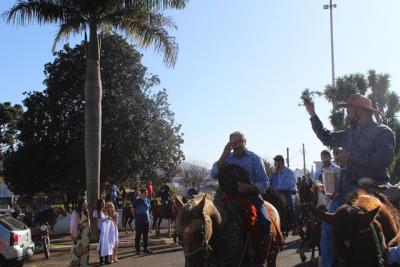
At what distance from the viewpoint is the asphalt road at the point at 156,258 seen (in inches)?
503

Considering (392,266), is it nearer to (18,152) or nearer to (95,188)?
(95,188)

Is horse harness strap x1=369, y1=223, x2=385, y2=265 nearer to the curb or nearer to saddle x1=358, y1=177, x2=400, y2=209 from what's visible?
saddle x1=358, y1=177, x2=400, y2=209

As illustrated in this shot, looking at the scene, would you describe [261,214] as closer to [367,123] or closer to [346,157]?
[346,157]

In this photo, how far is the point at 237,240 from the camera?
5.09 metres

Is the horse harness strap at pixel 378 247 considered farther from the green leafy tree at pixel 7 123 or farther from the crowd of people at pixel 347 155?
the green leafy tree at pixel 7 123

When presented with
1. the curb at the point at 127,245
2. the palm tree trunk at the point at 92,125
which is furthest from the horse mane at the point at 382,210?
the curb at the point at 127,245

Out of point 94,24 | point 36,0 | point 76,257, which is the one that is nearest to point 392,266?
point 76,257

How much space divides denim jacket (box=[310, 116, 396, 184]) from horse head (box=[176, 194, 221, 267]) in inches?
62.8

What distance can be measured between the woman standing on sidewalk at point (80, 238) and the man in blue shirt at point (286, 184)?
15.5 ft

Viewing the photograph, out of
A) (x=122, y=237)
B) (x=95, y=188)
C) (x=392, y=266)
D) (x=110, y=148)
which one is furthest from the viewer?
(x=110, y=148)

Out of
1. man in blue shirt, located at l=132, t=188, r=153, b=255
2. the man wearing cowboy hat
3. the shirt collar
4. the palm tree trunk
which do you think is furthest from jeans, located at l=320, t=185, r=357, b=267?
the palm tree trunk

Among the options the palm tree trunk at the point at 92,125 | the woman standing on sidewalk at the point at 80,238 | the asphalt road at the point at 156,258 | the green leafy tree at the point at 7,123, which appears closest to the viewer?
the woman standing on sidewalk at the point at 80,238

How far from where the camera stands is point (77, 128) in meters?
29.1

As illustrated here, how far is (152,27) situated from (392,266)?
1574 cm
